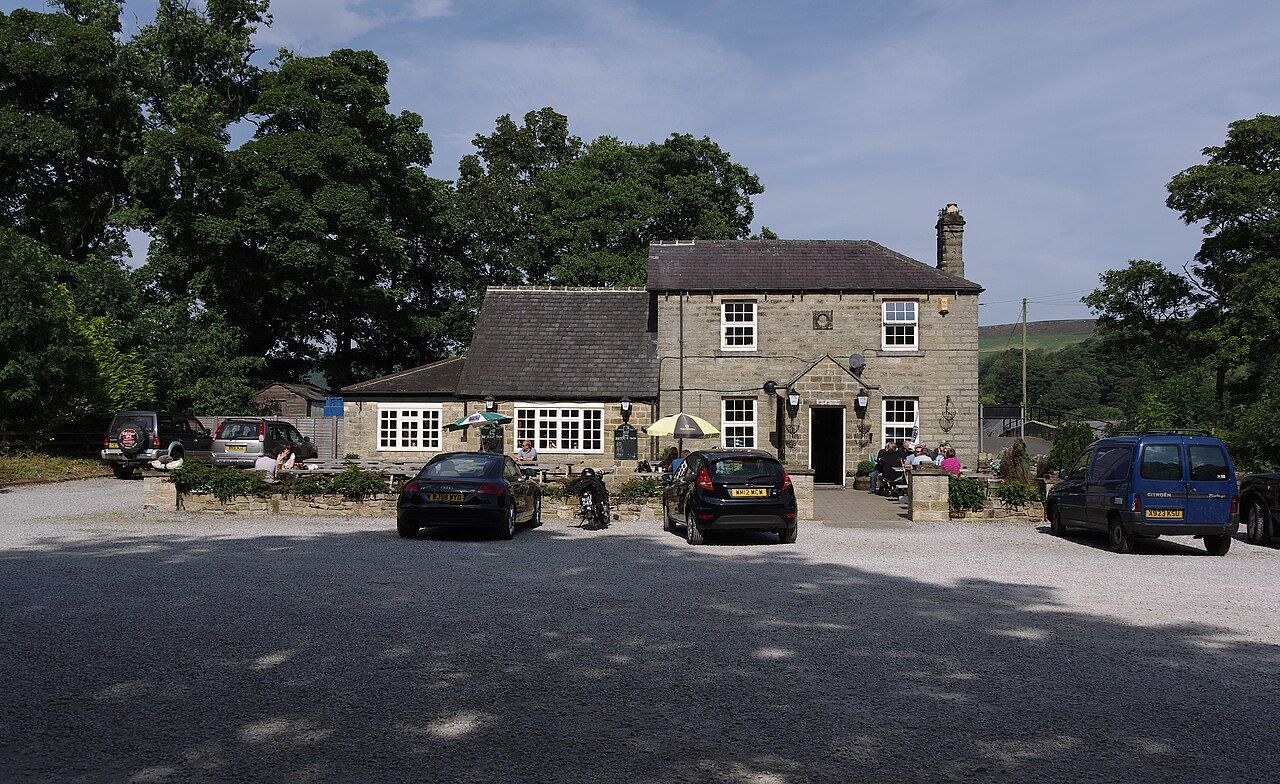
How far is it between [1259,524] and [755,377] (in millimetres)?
15990

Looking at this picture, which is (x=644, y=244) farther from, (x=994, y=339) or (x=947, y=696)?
(x=994, y=339)

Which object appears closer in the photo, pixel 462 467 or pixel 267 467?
pixel 462 467

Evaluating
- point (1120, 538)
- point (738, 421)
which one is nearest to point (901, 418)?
point (738, 421)

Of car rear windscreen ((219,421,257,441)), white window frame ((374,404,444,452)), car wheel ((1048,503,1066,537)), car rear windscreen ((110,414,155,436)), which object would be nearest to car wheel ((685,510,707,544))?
car wheel ((1048,503,1066,537))

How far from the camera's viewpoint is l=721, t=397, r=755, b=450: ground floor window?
3119 cm

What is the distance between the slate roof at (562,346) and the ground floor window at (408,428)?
157cm

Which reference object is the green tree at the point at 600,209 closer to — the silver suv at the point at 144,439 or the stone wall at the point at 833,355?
the stone wall at the point at 833,355

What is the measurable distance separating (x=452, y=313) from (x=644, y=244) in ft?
32.2

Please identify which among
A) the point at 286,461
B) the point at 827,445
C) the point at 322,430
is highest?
the point at 322,430

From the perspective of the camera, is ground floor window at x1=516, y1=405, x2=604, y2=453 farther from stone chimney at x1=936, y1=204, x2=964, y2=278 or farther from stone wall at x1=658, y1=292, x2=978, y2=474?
stone chimney at x1=936, y1=204, x2=964, y2=278

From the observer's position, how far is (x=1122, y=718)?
20.1ft

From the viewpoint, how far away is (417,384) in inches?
1286

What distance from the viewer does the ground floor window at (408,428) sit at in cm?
3228

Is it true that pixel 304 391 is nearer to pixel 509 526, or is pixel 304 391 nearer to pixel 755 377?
pixel 755 377
